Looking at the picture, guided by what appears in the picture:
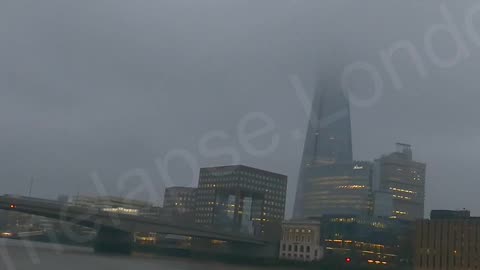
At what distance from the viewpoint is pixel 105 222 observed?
159 feet

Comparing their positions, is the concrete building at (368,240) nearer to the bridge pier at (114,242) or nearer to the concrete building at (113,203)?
the bridge pier at (114,242)

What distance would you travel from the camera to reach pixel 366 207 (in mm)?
87688

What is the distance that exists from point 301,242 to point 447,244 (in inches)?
617

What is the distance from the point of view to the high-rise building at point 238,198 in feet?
249

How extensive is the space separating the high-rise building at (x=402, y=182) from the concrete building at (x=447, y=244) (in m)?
34.8

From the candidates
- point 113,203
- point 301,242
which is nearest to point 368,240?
point 301,242

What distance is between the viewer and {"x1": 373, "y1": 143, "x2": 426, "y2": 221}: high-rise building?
9334cm

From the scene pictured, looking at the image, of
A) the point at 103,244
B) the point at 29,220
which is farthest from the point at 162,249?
the point at 29,220

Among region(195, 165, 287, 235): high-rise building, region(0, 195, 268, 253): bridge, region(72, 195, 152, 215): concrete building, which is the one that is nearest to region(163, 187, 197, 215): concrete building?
region(195, 165, 287, 235): high-rise building

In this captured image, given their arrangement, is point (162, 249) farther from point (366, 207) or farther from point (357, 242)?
point (366, 207)

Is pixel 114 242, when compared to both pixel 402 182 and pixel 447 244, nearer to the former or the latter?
pixel 447 244

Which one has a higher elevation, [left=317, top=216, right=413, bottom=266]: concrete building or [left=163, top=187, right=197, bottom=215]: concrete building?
[left=163, top=187, right=197, bottom=215]: concrete building

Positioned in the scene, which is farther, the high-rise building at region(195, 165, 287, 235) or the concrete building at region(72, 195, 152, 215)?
the high-rise building at region(195, 165, 287, 235)

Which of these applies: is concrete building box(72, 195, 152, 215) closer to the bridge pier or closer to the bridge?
the bridge pier
